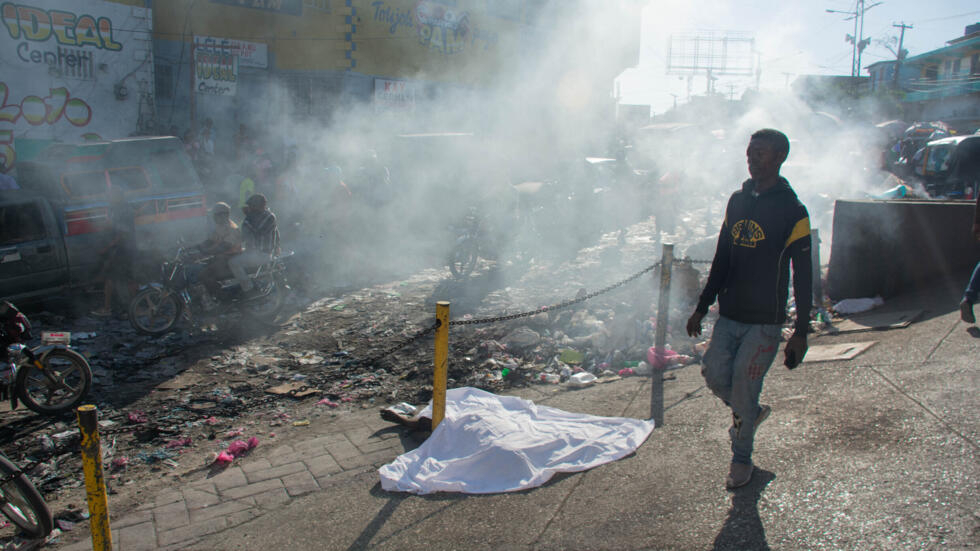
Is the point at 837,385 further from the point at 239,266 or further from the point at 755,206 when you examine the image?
the point at 239,266

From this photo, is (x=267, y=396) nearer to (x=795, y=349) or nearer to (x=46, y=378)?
(x=46, y=378)

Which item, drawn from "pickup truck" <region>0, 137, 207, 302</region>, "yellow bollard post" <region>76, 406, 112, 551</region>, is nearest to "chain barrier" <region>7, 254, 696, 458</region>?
"yellow bollard post" <region>76, 406, 112, 551</region>

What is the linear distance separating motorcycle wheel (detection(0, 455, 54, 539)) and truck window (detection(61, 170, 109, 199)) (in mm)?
5697

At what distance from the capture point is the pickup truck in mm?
7016

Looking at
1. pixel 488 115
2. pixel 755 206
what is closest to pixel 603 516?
pixel 755 206

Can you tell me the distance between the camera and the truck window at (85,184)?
25.4 feet

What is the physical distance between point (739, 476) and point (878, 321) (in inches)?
147

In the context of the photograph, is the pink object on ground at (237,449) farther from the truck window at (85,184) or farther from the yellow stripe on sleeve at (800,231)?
the truck window at (85,184)

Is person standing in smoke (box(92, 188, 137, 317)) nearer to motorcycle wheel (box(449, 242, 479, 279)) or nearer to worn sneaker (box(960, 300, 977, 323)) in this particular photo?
motorcycle wheel (box(449, 242, 479, 279))

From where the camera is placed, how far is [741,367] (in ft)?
10.1

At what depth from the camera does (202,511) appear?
11.4ft

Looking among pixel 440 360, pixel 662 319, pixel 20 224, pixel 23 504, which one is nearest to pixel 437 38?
pixel 20 224

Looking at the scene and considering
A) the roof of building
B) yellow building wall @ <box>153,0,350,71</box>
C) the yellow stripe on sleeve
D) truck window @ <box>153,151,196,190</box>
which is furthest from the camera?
the roof of building

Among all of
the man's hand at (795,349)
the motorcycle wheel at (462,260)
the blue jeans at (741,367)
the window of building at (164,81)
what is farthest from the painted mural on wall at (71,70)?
the man's hand at (795,349)
